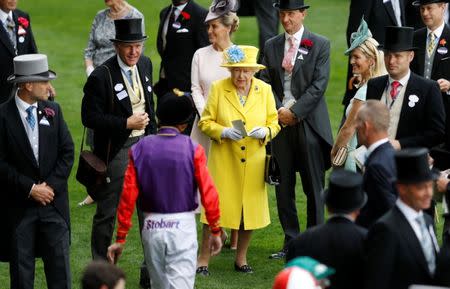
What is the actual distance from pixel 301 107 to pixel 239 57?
3.48 ft

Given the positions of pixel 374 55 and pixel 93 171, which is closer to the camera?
pixel 93 171

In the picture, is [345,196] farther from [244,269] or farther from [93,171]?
[244,269]

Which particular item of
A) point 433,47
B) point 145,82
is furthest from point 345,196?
point 433,47

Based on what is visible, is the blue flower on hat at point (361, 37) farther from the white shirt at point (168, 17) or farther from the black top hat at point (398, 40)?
the white shirt at point (168, 17)

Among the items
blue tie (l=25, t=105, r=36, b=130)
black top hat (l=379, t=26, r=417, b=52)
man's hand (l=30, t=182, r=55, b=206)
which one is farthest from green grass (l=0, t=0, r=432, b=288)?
black top hat (l=379, t=26, r=417, b=52)

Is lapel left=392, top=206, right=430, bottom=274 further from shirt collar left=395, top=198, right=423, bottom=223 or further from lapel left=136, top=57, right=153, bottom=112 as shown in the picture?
lapel left=136, top=57, right=153, bottom=112

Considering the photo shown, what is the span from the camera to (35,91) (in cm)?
995

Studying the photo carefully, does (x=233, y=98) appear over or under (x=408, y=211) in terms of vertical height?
under

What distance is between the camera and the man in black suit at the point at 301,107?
1200cm

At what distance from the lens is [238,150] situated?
1137 centimetres

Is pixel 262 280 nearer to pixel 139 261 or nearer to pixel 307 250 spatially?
pixel 139 261

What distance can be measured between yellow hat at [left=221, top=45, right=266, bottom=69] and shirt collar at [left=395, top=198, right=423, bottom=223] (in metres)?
4.00

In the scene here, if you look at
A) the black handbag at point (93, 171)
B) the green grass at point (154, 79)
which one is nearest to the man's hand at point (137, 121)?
the black handbag at point (93, 171)

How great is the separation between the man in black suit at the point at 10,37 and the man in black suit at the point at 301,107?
2.84m
